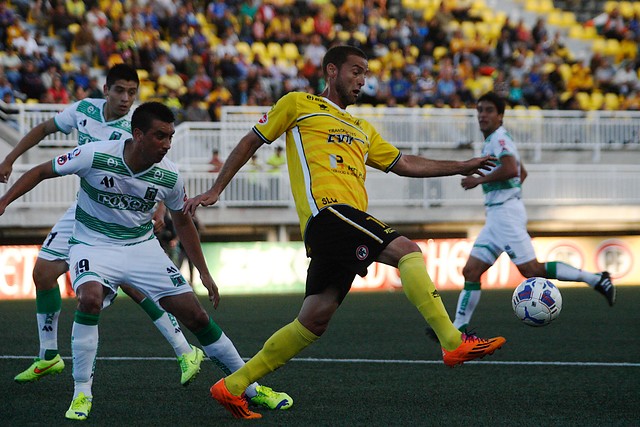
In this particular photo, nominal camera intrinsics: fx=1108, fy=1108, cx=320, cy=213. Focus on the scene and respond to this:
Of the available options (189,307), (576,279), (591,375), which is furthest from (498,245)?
(189,307)

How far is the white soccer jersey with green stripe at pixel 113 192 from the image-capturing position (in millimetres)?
6566

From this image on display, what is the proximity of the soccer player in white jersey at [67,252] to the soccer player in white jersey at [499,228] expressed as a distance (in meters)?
3.40

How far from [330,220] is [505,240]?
4761 millimetres

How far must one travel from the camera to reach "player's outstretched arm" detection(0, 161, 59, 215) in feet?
21.0

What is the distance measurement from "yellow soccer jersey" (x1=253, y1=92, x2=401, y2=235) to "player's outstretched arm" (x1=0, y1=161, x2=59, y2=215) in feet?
4.18

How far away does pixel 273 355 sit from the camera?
6246 millimetres

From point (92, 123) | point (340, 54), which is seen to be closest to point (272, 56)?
point (92, 123)

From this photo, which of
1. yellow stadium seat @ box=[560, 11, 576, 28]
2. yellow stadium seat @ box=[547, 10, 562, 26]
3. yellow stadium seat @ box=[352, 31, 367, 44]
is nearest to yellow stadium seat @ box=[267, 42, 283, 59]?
yellow stadium seat @ box=[352, 31, 367, 44]

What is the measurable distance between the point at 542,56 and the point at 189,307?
22.4 meters

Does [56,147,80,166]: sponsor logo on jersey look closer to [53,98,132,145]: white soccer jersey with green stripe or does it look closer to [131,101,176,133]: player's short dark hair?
[131,101,176,133]: player's short dark hair

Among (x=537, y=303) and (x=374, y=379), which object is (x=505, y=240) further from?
(x=374, y=379)

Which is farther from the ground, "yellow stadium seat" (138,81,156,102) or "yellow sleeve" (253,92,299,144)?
"yellow stadium seat" (138,81,156,102)

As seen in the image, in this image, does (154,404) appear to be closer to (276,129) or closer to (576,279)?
(276,129)

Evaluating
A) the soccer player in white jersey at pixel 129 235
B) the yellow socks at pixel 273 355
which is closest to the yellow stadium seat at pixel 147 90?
the soccer player in white jersey at pixel 129 235
